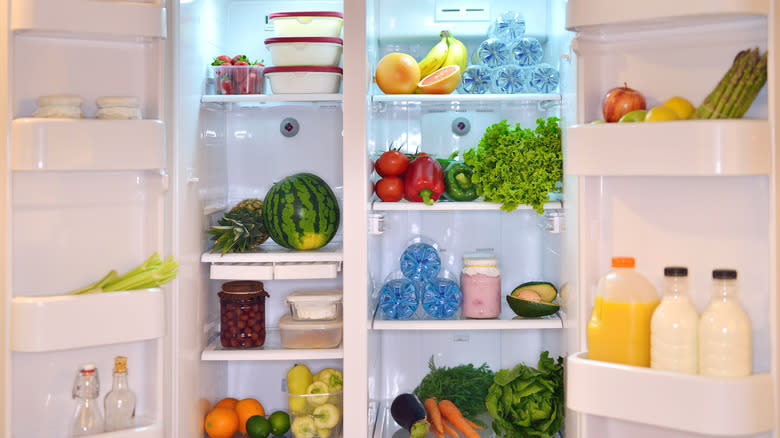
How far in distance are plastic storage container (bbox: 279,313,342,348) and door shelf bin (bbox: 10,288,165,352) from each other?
553mm

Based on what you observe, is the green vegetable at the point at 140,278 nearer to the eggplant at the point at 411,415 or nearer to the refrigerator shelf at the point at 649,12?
the eggplant at the point at 411,415

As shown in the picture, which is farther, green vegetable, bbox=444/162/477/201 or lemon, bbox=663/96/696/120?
green vegetable, bbox=444/162/477/201

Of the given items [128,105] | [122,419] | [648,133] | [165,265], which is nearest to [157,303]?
[165,265]

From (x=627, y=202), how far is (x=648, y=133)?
0.26 metres

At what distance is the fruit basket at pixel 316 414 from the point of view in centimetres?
262

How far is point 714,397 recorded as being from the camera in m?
1.77

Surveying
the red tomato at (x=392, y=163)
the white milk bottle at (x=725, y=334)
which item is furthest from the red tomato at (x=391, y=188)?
the white milk bottle at (x=725, y=334)

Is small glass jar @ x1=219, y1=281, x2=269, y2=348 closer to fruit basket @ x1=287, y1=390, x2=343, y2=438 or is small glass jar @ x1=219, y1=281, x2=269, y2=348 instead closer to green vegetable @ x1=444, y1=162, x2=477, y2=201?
fruit basket @ x1=287, y1=390, x2=343, y2=438

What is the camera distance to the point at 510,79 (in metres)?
2.72

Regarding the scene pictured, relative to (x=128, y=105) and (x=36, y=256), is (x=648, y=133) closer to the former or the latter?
(x=128, y=105)

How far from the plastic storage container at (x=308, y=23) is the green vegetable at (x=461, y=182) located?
0.65 meters

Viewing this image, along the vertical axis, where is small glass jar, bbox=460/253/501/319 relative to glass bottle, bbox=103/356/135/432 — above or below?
above

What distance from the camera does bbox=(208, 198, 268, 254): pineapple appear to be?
106 inches

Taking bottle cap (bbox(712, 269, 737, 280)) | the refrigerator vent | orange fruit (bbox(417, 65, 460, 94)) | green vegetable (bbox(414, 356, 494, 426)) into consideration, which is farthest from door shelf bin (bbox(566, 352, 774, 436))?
the refrigerator vent
